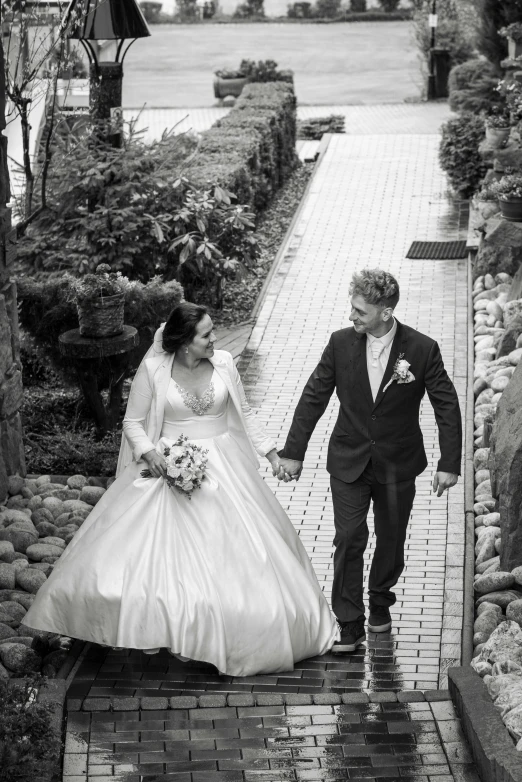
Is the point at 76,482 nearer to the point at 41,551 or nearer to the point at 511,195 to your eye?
the point at 41,551

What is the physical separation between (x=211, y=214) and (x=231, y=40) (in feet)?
106

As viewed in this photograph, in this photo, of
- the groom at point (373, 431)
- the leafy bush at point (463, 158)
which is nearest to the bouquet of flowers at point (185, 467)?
the groom at point (373, 431)

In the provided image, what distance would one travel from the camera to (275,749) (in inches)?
206

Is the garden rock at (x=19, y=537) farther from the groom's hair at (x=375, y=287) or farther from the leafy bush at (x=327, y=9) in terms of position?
the leafy bush at (x=327, y=9)

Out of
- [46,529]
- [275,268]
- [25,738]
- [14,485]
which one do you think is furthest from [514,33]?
[25,738]

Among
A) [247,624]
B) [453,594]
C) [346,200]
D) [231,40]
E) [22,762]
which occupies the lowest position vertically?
[231,40]

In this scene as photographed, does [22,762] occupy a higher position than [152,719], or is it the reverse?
[22,762]

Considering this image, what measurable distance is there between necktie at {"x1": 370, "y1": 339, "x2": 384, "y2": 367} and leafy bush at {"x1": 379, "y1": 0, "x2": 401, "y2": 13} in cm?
4435

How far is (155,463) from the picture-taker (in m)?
6.09

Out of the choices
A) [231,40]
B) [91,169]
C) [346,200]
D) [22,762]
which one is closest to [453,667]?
[22,762]

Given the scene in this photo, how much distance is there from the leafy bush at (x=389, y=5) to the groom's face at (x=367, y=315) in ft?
146

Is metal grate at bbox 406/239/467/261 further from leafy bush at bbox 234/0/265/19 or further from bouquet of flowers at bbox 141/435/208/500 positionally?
leafy bush at bbox 234/0/265/19

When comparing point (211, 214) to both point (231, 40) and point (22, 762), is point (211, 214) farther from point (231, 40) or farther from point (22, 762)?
point (231, 40)

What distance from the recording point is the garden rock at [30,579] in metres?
6.86
